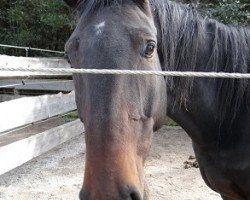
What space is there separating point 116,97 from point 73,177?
3.49 m

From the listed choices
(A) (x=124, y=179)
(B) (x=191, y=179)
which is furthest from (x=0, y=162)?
(A) (x=124, y=179)

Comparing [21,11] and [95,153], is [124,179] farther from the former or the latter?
[21,11]

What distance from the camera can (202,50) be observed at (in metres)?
2.43

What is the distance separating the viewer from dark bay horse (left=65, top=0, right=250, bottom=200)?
1.62 meters

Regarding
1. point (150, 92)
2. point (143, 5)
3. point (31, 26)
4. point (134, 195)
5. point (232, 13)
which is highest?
point (143, 5)

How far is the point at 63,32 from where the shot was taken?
9797 millimetres

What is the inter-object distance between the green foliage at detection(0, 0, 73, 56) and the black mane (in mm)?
7247

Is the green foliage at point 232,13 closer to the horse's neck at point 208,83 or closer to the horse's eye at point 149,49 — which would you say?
the horse's neck at point 208,83

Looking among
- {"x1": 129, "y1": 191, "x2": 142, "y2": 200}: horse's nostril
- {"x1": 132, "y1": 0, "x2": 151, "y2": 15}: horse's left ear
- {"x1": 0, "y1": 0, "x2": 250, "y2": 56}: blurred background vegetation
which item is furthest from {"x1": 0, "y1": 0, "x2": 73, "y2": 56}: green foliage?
{"x1": 129, "y1": 191, "x2": 142, "y2": 200}: horse's nostril

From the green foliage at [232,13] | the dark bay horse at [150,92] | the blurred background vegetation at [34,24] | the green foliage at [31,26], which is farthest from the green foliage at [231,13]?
the dark bay horse at [150,92]

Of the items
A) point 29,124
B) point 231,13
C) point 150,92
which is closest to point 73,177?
point 29,124

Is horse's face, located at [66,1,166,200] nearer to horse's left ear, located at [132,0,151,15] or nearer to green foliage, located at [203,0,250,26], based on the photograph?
horse's left ear, located at [132,0,151,15]

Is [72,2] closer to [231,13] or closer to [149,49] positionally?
[149,49]

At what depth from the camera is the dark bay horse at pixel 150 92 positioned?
1.62 metres
